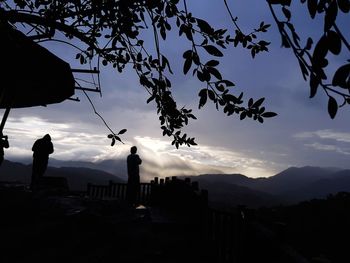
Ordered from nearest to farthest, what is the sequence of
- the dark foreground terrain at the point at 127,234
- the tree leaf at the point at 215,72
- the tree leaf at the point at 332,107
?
the tree leaf at the point at 332,107 → the tree leaf at the point at 215,72 → the dark foreground terrain at the point at 127,234

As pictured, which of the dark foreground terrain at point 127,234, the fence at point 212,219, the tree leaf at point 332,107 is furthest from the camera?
the fence at point 212,219

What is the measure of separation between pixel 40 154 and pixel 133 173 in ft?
12.0

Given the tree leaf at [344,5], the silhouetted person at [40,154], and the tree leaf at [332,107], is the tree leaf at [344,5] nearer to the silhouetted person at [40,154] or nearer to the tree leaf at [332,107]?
the tree leaf at [332,107]

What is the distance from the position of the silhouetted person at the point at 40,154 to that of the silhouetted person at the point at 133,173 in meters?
3.10

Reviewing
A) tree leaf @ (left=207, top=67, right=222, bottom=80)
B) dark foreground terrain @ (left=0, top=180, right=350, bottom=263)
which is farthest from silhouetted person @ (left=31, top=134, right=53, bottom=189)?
tree leaf @ (left=207, top=67, right=222, bottom=80)

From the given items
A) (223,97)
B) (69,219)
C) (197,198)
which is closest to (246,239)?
(223,97)

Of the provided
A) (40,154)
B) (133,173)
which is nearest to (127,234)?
(133,173)

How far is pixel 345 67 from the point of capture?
1.67 m

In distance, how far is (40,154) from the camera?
12531mm

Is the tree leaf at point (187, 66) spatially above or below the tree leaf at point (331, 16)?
above

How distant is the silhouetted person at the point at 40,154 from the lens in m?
12.5

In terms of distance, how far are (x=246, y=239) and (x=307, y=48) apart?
3.96 metres

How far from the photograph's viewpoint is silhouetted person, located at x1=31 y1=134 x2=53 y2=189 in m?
12.5

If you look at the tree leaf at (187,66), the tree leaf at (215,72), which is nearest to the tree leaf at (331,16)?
the tree leaf at (187,66)
